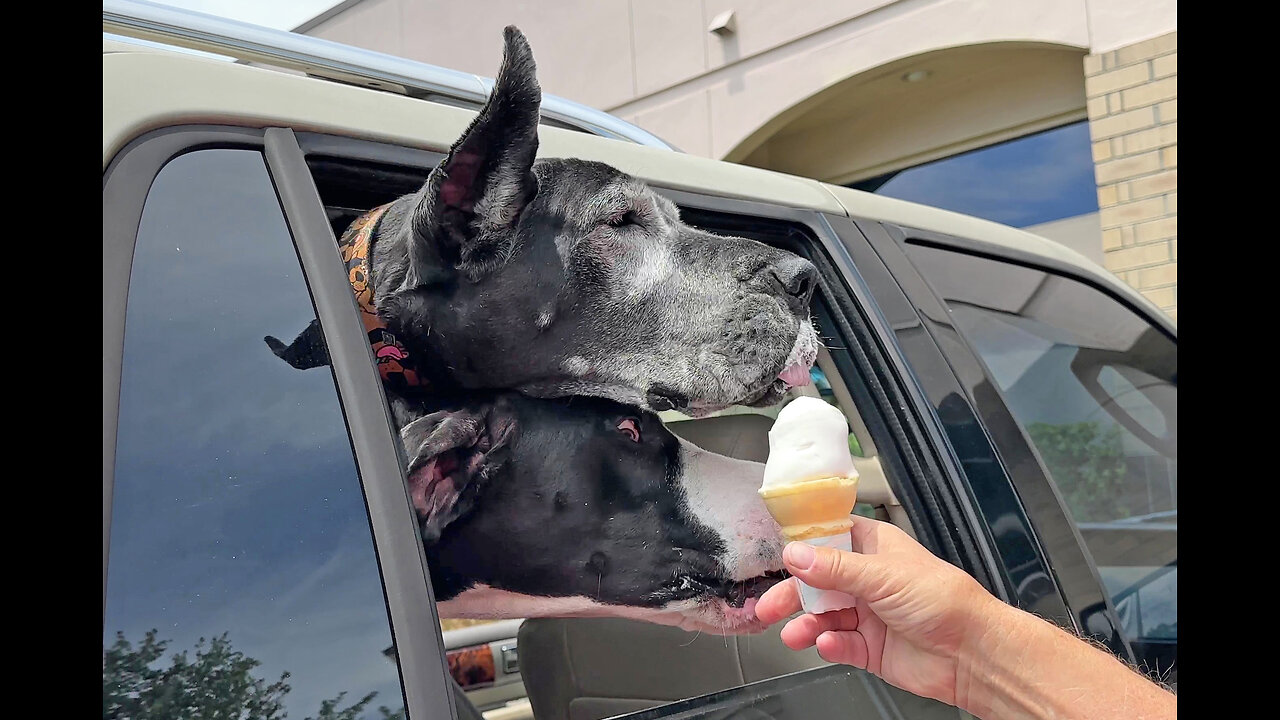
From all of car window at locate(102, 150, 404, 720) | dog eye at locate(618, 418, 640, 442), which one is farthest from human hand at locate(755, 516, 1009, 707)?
car window at locate(102, 150, 404, 720)

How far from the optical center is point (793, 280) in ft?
6.22

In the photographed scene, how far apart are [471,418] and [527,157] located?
44 cm

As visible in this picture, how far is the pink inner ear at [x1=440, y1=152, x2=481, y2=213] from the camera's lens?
1583mm

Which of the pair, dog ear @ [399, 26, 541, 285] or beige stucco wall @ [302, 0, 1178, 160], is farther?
beige stucco wall @ [302, 0, 1178, 160]

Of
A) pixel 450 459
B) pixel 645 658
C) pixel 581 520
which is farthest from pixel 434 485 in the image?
pixel 645 658

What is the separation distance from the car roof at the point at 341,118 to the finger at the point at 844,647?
932 mm

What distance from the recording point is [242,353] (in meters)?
1.23

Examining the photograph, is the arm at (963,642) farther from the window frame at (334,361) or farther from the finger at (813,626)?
the window frame at (334,361)

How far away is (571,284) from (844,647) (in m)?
0.76

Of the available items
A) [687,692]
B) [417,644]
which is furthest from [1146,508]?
[417,644]

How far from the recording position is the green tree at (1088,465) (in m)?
3.83

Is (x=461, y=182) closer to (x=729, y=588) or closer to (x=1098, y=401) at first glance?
(x=729, y=588)

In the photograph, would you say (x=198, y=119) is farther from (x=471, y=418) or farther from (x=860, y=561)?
(x=860, y=561)

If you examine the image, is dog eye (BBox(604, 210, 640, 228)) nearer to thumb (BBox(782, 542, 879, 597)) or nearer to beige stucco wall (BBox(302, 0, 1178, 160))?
thumb (BBox(782, 542, 879, 597))
